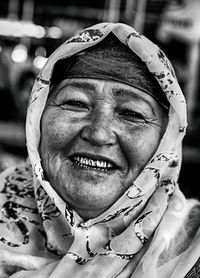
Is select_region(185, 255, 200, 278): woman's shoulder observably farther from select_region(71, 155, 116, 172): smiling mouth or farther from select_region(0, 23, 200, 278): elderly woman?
select_region(71, 155, 116, 172): smiling mouth

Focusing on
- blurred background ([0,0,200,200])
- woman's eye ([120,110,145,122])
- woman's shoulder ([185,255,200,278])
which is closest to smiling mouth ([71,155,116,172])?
woman's eye ([120,110,145,122])

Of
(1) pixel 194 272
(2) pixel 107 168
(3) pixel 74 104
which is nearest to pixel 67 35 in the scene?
(3) pixel 74 104

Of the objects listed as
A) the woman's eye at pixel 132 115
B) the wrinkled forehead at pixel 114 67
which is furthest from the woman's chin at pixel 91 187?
the wrinkled forehead at pixel 114 67

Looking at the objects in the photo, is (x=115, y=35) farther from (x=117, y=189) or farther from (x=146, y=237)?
(x=146, y=237)

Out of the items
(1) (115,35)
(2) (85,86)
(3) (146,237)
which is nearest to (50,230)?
Answer: (3) (146,237)

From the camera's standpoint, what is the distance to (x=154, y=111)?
→ 1.66 m

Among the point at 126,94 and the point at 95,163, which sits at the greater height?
the point at 126,94

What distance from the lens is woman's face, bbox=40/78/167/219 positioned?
160 cm

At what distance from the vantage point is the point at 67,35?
848 centimetres

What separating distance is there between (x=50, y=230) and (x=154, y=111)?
1.74 feet

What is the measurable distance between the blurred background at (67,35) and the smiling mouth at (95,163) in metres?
2.38

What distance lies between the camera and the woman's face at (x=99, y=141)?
1601 millimetres

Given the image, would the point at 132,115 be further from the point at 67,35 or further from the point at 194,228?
the point at 67,35

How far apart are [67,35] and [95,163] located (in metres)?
7.14
